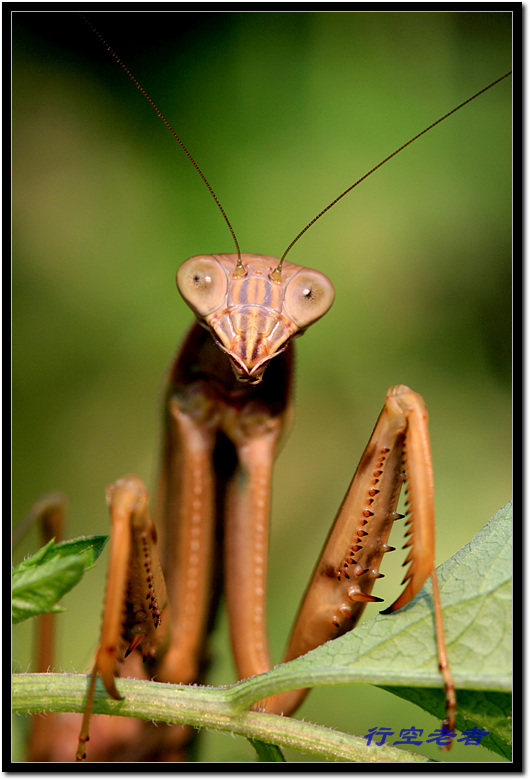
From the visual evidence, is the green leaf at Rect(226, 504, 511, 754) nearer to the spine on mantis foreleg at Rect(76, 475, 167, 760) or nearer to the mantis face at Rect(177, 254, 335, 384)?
the spine on mantis foreleg at Rect(76, 475, 167, 760)

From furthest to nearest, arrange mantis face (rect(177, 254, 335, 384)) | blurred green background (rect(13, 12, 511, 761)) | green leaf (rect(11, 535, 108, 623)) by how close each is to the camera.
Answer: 1. blurred green background (rect(13, 12, 511, 761))
2. mantis face (rect(177, 254, 335, 384))
3. green leaf (rect(11, 535, 108, 623))

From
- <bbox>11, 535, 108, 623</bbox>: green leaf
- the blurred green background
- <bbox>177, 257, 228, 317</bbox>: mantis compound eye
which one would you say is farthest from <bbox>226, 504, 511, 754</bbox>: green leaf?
the blurred green background

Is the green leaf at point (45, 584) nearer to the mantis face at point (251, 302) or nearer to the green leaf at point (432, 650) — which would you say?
the green leaf at point (432, 650)

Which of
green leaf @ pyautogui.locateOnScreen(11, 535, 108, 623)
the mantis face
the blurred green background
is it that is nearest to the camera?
green leaf @ pyautogui.locateOnScreen(11, 535, 108, 623)

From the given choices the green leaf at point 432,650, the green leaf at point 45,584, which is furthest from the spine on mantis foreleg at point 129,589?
the green leaf at point 432,650

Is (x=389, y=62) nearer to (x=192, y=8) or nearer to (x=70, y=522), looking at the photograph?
(x=192, y=8)

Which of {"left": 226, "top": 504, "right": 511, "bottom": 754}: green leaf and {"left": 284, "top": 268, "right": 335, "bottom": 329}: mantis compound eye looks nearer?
{"left": 226, "top": 504, "right": 511, "bottom": 754}: green leaf

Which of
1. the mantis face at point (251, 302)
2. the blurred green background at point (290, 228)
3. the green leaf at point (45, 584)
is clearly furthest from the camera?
the blurred green background at point (290, 228)
